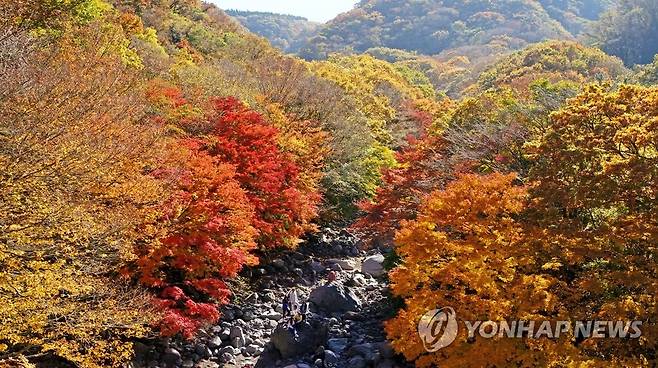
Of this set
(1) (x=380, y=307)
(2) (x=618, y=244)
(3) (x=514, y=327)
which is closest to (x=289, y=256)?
(1) (x=380, y=307)

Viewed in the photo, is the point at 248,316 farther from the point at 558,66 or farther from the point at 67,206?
the point at 558,66

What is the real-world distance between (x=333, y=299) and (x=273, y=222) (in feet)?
14.8

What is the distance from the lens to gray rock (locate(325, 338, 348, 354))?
63.9 ft

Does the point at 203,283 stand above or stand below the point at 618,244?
below

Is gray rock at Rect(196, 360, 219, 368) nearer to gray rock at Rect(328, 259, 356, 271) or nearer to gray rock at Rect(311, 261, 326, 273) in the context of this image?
gray rock at Rect(311, 261, 326, 273)

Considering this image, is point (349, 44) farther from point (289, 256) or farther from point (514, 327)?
point (514, 327)

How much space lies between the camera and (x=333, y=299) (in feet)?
76.0

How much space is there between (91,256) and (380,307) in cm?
1274

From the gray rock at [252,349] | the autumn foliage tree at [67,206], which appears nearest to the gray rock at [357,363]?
the gray rock at [252,349]

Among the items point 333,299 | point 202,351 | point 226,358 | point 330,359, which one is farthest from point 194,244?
point 333,299

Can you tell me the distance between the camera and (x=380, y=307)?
22797 mm

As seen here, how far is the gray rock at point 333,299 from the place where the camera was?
908 inches

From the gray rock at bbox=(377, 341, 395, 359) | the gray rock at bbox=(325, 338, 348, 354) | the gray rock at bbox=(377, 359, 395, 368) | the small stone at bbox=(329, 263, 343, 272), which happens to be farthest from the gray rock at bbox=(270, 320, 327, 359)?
the small stone at bbox=(329, 263, 343, 272)

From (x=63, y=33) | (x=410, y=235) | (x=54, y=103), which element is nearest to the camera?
(x=410, y=235)
